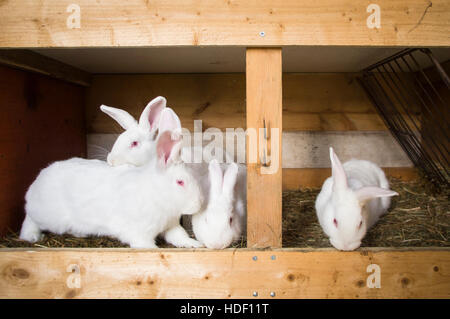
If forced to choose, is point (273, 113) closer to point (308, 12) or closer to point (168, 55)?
point (308, 12)

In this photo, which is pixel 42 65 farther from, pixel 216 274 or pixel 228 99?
pixel 216 274

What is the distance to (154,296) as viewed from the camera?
1891 mm

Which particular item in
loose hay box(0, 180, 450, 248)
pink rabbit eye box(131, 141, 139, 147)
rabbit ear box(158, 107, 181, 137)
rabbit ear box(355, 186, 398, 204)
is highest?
rabbit ear box(158, 107, 181, 137)

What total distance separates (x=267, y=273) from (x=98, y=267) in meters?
0.86

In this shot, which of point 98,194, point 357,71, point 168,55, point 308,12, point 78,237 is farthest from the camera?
point 357,71

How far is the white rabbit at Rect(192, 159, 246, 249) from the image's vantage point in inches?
77.4

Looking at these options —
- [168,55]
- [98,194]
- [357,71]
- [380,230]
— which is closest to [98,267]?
[98,194]

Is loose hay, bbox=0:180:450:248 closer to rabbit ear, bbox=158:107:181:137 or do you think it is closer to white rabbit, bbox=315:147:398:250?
white rabbit, bbox=315:147:398:250

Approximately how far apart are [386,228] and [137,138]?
1.81m

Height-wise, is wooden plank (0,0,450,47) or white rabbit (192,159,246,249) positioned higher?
wooden plank (0,0,450,47)

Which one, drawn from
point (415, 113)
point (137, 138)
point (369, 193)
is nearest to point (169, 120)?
point (137, 138)

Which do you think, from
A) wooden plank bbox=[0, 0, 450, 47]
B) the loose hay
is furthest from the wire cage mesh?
wooden plank bbox=[0, 0, 450, 47]

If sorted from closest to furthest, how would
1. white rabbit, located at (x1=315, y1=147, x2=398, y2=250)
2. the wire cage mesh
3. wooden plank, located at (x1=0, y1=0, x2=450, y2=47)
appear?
wooden plank, located at (x1=0, y1=0, x2=450, y2=47) < white rabbit, located at (x1=315, y1=147, x2=398, y2=250) < the wire cage mesh

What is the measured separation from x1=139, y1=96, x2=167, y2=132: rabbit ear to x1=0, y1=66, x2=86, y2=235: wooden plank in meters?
0.90
